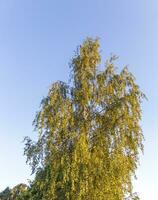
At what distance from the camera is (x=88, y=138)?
26.7 metres

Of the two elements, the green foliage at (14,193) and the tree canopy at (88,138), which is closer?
the tree canopy at (88,138)

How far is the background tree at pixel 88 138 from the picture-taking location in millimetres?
24969

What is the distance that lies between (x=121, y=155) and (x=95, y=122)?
8.93ft

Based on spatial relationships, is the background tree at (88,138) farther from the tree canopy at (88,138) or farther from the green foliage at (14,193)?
the green foliage at (14,193)

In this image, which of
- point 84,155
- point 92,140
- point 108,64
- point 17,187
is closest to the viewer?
point 84,155

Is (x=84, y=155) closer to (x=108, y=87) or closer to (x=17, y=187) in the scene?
(x=108, y=87)

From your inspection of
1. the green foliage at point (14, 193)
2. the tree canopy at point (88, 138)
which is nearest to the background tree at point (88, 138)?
the tree canopy at point (88, 138)

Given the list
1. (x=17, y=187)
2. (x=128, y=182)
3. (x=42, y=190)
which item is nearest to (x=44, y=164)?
(x=42, y=190)

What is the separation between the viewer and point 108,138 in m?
26.5

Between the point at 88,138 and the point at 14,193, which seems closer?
the point at 88,138

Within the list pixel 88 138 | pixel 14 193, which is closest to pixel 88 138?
pixel 88 138

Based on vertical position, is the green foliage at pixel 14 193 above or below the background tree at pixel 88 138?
above

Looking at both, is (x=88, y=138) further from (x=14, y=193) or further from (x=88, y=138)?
(x=14, y=193)

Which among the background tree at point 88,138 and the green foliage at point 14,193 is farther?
the green foliage at point 14,193
